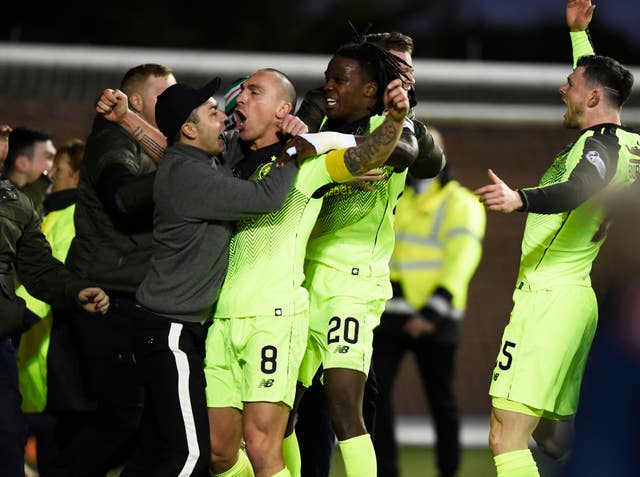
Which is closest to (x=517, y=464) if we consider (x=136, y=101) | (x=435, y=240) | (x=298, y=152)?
(x=298, y=152)

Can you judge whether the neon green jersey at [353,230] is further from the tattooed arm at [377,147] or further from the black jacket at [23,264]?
the black jacket at [23,264]

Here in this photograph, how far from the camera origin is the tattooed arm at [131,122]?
550 centimetres

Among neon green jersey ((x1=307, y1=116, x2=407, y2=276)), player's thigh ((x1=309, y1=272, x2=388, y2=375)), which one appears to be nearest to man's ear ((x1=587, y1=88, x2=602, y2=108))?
neon green jersey ((x1=307, y1=116, x2=407, y2=276))

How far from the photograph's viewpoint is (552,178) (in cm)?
555

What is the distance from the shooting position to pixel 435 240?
8.38 meters

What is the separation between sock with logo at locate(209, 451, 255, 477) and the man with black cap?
11.0 inches

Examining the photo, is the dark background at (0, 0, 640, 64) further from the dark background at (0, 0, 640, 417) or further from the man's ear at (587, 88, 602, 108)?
the man's ear at (587, 88, 602, 108)

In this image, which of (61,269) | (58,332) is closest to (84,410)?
(58,332)

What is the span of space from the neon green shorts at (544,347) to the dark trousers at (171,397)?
134 centimetres

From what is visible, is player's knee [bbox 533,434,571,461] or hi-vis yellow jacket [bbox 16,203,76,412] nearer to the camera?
player's knee [bbox 533,434,571,461]

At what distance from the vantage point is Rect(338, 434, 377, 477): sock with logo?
5203mm

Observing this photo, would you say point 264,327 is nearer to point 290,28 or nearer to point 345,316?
point 345,316

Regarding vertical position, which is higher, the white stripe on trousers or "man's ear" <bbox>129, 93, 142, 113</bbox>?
"man's ear" <bbox>129, 93, 142, 113</bbox>

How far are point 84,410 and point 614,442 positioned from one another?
12.7ft
